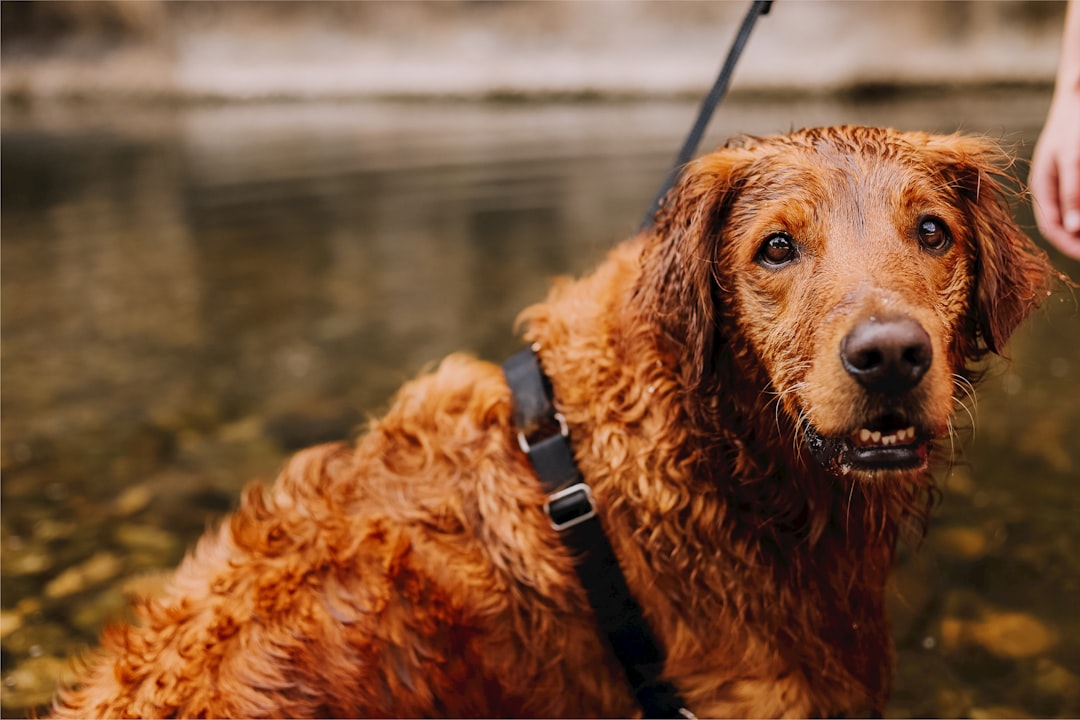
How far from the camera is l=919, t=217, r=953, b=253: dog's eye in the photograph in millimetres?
1895

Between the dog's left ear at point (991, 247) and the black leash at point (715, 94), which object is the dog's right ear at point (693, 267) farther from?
the dog's left ear at point (991, 247)

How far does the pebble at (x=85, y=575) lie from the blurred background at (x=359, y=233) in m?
0.02

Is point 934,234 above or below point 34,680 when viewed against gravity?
above

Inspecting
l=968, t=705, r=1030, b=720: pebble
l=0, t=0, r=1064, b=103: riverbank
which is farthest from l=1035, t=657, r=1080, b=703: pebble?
l=0, t=0, r=1064, b=103: riverbank

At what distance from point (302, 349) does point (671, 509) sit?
466 centimetres

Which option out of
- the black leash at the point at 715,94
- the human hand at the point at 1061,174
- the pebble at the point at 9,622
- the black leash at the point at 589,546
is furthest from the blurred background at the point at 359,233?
the black leash at the point at 589,546

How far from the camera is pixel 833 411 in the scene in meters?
1.76

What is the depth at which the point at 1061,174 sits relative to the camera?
202 cm

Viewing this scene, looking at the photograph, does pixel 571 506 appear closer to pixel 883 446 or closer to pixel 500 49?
pixel 883 446

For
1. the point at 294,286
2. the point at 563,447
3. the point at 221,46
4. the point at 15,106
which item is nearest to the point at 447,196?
the point at 294,286

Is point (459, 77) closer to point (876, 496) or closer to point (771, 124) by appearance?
point (771, 124)

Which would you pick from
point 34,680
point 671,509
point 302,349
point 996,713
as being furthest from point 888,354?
point 302,349

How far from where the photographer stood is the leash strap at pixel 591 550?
207 cm

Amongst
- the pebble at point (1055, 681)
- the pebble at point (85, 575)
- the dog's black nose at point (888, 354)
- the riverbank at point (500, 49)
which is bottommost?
the pebble at point (1055, 681)
